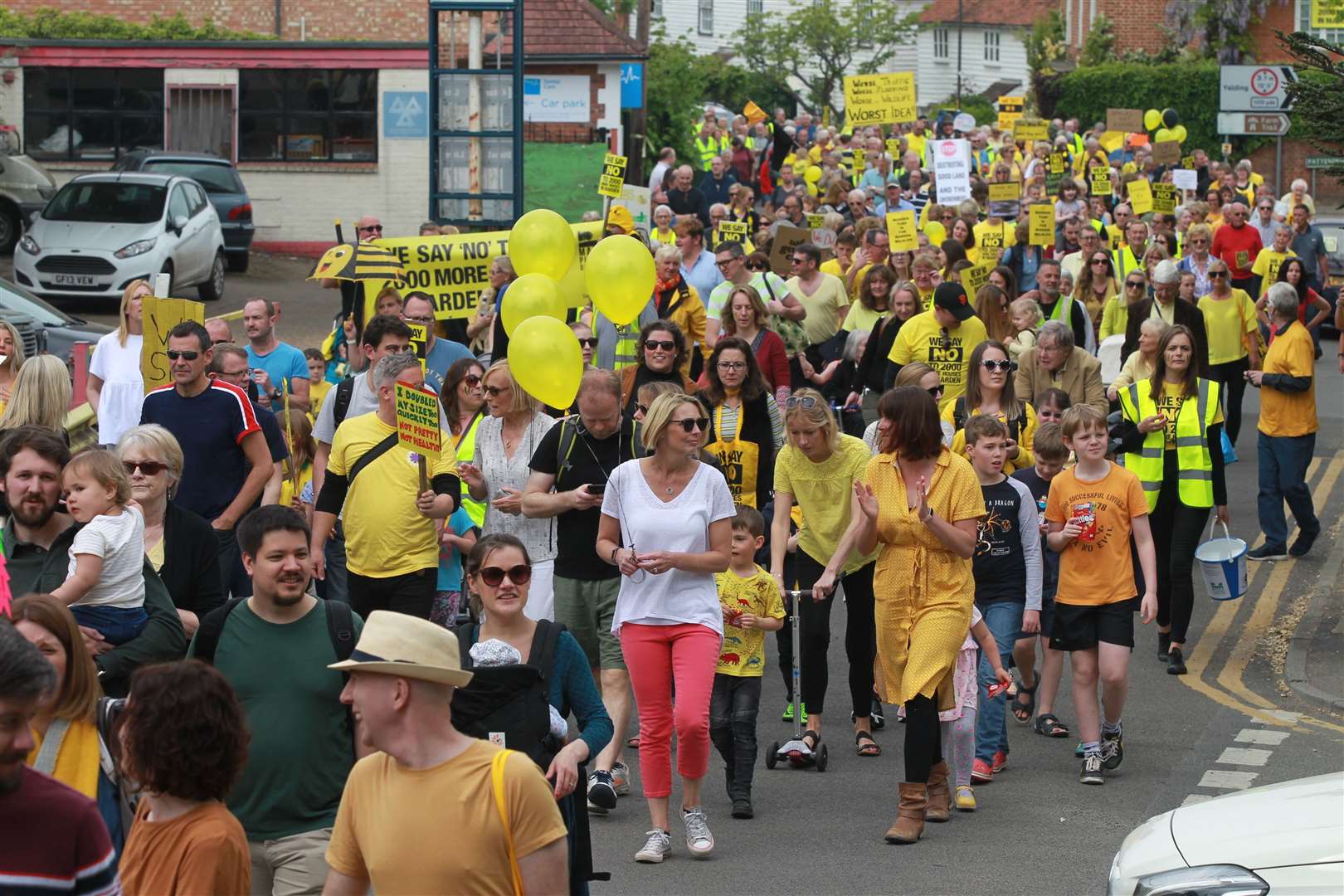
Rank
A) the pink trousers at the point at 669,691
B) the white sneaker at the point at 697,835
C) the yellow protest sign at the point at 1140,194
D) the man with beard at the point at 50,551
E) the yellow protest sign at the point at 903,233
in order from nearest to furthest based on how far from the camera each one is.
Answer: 1. the man with beard at the point at 50,551
2. the pink trousers at the point at 669,691
3. the white sneaker at the point at 697,835
4. the yellow protest sign at the point at 903,233
5. the yellow protest sign at the point at 1140,194

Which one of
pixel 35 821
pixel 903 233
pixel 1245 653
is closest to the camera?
pixel 35 821

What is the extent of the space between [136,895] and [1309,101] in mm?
10236

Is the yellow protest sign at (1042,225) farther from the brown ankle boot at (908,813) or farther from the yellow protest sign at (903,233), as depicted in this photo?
the brown ankle boot at (908,813)

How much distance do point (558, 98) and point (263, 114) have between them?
625 centimetres

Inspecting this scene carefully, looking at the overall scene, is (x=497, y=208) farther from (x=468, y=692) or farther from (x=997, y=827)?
(x=468, y=692)

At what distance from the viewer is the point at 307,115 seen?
1420 inches

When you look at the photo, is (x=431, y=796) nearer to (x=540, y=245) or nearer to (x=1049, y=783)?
(x=1049, y=783)

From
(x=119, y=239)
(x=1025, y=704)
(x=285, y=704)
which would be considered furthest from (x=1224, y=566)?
(x=119, y=239)

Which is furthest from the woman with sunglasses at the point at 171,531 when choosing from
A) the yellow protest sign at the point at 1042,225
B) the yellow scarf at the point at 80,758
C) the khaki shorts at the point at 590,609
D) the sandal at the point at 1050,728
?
the yellow protest sign at the point at 1042,225

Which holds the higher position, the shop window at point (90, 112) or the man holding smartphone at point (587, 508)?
the shop window at point (90, 112)

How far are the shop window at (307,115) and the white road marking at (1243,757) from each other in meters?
28.6

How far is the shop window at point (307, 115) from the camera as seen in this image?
35.8 m

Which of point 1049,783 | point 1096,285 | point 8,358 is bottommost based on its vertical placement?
point 1049,783

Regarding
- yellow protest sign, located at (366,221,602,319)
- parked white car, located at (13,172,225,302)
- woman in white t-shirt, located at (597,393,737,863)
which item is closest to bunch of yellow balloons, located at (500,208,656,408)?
yellow protest sign, located at (366,221,602,319)
